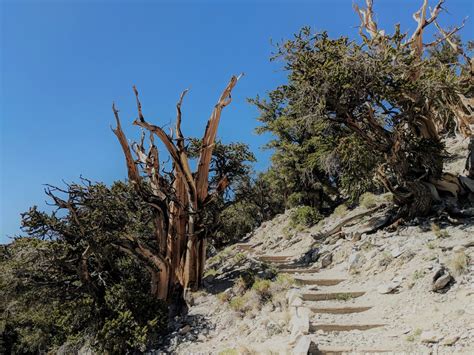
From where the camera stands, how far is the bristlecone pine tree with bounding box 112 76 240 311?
11.6 meters

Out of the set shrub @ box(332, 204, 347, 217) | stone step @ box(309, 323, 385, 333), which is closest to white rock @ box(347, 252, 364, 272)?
stone step @ box(309, 323, 385, 333)

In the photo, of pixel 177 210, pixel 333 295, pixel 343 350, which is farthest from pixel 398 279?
pixel 177 210

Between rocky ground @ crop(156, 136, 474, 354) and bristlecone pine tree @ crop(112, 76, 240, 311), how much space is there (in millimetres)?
1038

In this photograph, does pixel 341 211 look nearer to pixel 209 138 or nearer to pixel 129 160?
pixel 209 138

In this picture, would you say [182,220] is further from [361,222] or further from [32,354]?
[32,354]

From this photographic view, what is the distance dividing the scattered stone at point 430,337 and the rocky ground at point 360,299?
15 mm

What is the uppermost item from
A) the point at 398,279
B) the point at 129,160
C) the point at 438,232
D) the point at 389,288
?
the point at 129,160

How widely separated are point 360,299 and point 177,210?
6160 millimetres

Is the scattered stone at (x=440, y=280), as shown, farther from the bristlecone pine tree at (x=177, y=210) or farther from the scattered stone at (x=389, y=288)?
the bristlecone pine tree at (x=177, y=210)

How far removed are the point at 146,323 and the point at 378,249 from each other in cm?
678

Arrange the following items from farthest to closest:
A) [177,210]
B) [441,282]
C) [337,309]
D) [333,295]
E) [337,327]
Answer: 1. [177,210]
2. [333,295]
3. [337,309]
4. [441,282]
5. [337,327]

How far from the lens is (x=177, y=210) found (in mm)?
12328

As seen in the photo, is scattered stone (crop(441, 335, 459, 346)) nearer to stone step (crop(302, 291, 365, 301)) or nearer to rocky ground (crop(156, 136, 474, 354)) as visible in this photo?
rocky ground (crop(156, 136, 474, 354))

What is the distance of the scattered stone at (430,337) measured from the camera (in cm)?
610
